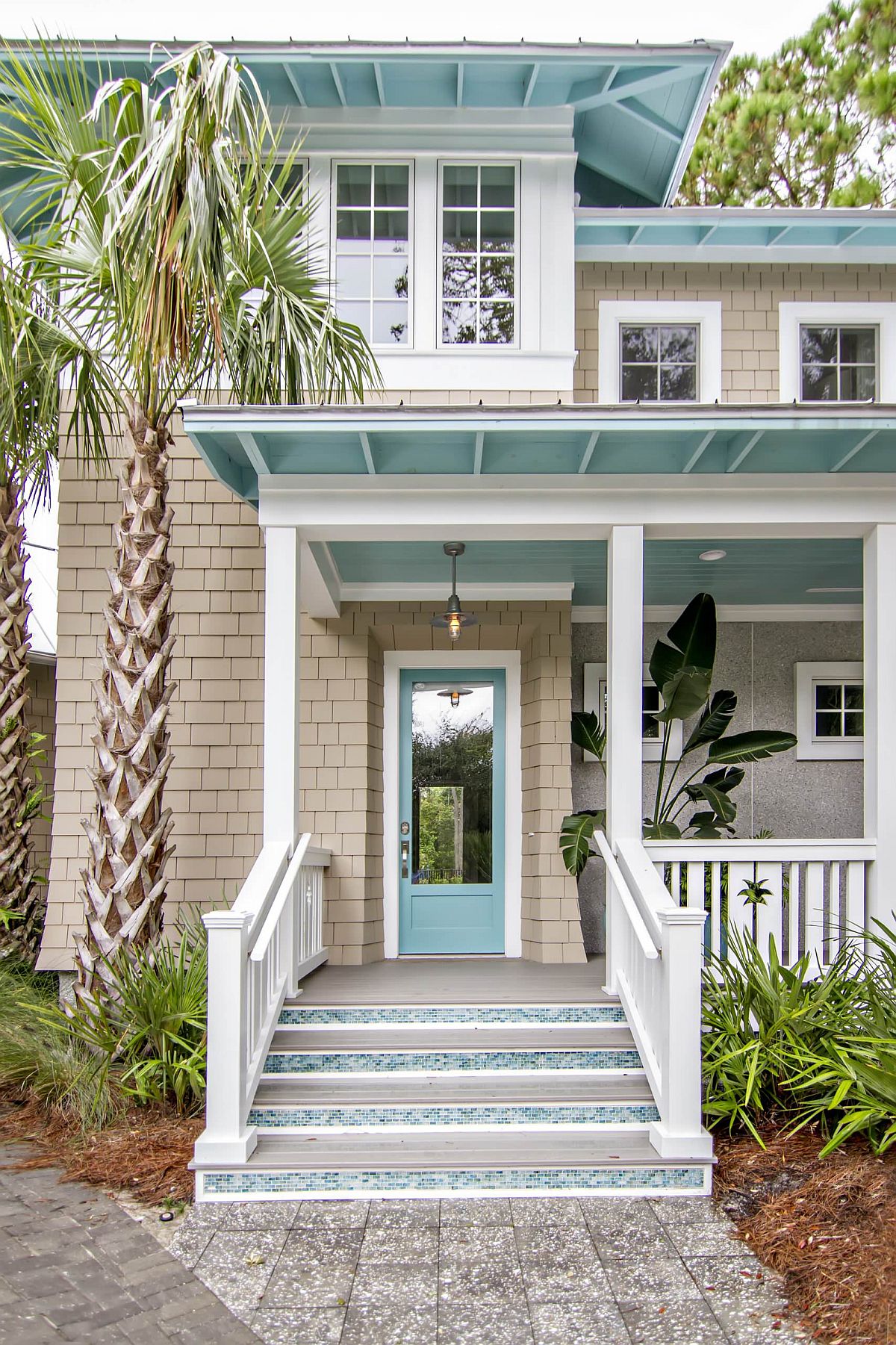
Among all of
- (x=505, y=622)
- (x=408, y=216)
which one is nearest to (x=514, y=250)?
(x=408, y=216)

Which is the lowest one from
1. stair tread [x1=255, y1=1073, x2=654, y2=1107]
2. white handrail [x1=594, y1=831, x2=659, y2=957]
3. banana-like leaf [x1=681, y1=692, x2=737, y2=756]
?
stair tread [x1=255, y1=1073, x2=654, y2=1107]

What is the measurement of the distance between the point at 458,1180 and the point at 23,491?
227 inches

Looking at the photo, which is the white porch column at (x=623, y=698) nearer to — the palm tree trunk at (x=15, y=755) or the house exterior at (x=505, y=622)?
the house exterior at (x=505, y=622)

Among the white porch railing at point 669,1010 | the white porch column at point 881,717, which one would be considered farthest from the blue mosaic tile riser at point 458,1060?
the white porch column at point 881,717

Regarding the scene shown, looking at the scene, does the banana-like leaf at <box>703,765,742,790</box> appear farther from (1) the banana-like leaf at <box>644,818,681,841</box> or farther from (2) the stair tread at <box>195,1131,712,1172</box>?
(2) the stair tread at <box>195,1131,712,1172</box>

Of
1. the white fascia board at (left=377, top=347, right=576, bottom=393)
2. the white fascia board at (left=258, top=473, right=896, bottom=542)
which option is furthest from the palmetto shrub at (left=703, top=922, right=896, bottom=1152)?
the white fascia board at (left=377, top=347, right=576, bottom=393)

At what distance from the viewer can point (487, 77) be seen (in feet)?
25.7

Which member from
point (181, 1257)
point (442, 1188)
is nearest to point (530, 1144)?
point (442, 1188)

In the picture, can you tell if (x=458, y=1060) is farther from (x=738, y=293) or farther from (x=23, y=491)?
(x=738, y=293)

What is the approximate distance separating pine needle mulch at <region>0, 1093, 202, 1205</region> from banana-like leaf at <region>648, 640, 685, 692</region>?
4255 mm

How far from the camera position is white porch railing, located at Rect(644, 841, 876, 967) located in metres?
5.76

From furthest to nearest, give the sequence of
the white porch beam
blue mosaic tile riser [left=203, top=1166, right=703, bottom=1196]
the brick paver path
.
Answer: the white porch beam
blue mosaic tile riser [left=203, top=1166, right=703, bottom=1196]
the brick paver path

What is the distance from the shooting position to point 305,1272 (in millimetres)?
3922

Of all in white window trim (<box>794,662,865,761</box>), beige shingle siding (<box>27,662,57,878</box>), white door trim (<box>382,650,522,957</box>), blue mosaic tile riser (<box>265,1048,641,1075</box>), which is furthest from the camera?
beige shingle siding (<box>27,662,57,878</box>)
